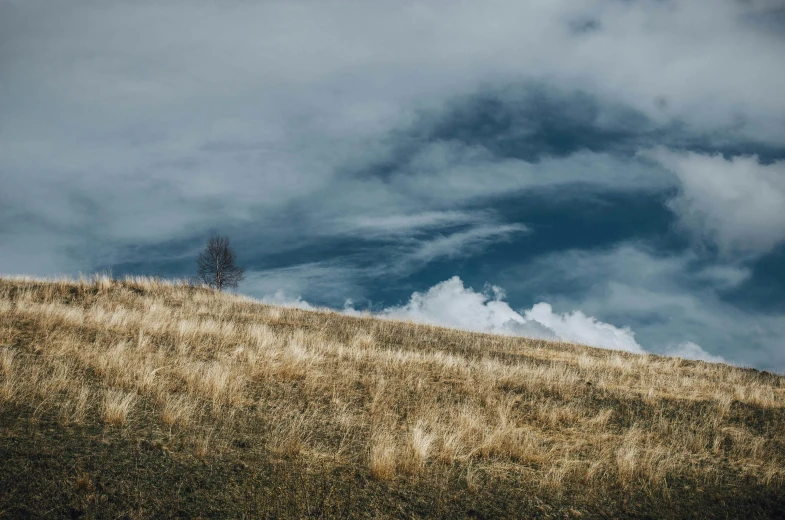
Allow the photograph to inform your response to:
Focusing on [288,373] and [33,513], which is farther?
[288,373]

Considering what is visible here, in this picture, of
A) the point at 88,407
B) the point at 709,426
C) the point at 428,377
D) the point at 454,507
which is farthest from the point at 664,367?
the point at 88,407

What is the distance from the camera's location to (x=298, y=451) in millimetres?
6930

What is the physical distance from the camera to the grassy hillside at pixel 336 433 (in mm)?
5711

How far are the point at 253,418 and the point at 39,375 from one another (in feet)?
13.0

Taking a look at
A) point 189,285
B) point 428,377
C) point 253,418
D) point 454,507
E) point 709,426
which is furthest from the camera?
point 189,285

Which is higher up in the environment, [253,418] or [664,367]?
[664,367]

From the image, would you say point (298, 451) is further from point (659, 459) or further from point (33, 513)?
point (659, 459)

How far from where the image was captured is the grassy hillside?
571 cm

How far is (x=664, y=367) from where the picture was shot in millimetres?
19906

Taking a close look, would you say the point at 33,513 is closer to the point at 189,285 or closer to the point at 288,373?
the point at 288,373

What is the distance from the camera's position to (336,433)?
8000 millimetres

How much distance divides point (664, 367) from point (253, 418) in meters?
17.2

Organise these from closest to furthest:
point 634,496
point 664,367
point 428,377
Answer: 1. point 634,496
2. point 428,377
3. point 664,367

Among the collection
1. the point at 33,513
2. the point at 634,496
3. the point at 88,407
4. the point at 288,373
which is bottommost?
the point at 33,513
